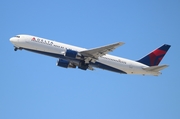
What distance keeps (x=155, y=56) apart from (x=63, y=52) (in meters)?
15.8

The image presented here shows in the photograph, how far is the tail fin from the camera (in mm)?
54281

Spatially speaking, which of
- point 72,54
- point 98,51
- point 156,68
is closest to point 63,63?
point 72,54

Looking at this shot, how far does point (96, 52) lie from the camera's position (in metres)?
48.7

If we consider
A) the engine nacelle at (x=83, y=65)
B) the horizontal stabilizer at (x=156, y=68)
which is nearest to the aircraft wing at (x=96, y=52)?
the engine nacelle at (x=83, y=65)

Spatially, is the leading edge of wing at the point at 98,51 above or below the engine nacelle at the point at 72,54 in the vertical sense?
above

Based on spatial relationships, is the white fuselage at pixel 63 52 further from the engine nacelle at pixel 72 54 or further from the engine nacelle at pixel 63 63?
the engine nacelle at pixel 63 63

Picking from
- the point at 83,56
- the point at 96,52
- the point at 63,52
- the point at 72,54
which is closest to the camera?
the point at 72,54

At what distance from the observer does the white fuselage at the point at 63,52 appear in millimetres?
48781

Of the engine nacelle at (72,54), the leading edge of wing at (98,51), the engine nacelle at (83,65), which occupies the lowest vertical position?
the engine nacelle at (83,65)

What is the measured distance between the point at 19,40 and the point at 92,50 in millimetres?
10884

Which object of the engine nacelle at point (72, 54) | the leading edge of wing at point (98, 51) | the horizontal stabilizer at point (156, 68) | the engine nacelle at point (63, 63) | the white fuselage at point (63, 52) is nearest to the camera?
the leading edge of wing at point (98, 51)

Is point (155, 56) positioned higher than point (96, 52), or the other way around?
point (155, 56)

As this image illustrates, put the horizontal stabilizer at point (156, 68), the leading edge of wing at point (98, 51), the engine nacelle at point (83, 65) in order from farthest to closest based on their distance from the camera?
the engine nacelle at point (83, 65)
the horizontal stabilizer at point (156, 68)
the leading edge of wing at point (98, 51)

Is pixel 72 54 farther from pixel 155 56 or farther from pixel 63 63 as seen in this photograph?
pixel 155 56
